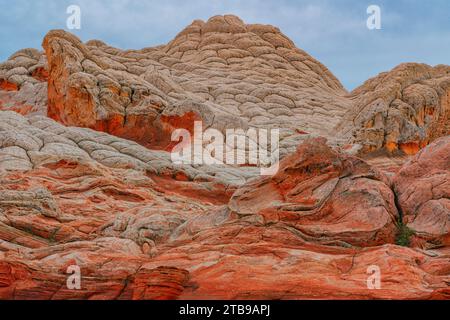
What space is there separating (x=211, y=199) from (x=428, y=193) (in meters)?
11.1

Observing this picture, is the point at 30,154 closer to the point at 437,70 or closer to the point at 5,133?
the point at 5,133

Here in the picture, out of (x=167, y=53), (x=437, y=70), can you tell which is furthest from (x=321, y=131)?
(x=167, y=53)

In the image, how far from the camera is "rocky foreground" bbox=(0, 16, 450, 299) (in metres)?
→ 14.0

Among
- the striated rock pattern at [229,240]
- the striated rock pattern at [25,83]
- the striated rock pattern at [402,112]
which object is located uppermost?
the striated rock pattern at [25,83]

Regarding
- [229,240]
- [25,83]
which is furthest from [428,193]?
[25,83]

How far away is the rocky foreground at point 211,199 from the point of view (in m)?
14.0

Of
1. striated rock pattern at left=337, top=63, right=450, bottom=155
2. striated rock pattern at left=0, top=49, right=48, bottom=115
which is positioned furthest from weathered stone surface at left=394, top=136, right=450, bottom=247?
striated rock pattern at left=0, top=49, right=48, bottom=115

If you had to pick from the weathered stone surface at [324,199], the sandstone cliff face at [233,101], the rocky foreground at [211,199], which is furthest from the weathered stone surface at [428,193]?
the sandstone cliff face at [233,101]

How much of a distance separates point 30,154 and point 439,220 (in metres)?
17.7

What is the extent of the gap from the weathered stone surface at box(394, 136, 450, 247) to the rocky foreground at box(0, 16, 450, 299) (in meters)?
0.04

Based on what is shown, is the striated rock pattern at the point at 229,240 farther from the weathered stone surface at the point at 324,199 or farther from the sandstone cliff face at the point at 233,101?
the sandstone cliff face at the point at 233,101

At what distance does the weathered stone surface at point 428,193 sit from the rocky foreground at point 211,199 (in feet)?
0.14

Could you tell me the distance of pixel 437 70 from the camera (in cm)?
4212

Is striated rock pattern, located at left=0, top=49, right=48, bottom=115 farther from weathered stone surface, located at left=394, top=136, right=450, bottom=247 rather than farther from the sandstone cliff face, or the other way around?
weathered stone surface, located at left=394, top=136, right=450, bottom=247
